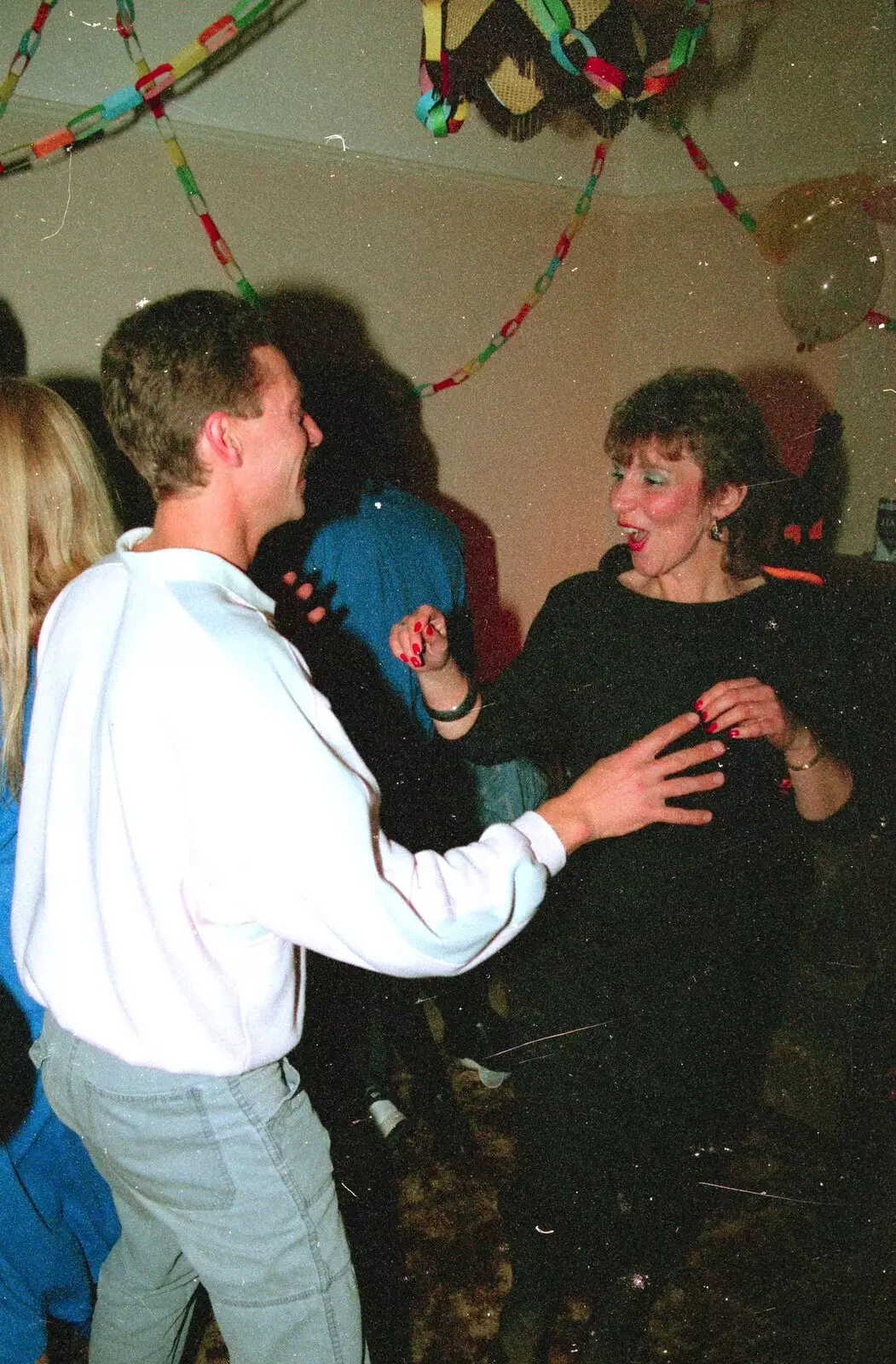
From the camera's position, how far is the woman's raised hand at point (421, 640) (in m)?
1.53

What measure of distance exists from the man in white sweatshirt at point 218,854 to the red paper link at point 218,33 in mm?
1806

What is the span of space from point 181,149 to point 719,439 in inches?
86.1

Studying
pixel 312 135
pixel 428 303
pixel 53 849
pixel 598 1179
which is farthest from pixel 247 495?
pixel 428 303

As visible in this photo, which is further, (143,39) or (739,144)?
(739,144)

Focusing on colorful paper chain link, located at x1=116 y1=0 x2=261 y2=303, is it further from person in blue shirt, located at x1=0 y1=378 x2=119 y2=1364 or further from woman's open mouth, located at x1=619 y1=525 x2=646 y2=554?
woman's open mouth, located at x1=619 y1=525 x2=646 y2=554

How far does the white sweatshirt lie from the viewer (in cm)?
95

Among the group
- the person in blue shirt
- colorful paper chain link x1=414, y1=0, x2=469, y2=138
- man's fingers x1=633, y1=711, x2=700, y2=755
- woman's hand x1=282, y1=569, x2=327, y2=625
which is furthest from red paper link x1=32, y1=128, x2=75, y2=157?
man's fingers x1=633, y1=711, x2=700, y2=755

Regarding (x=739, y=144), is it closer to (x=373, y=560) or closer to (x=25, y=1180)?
(x=373, y=560)

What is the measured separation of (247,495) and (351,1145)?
197cm

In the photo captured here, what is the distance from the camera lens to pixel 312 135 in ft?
10.1

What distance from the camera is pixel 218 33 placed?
2438 millimetres

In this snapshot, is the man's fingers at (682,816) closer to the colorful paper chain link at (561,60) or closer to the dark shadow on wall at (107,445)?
the colorful paper chain link at (561,60)

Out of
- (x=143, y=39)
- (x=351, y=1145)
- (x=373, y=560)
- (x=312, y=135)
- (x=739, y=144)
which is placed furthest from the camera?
(x=739, y=144)

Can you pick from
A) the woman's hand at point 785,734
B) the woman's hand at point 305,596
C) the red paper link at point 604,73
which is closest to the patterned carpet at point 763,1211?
the woman's hand at point 785,734
